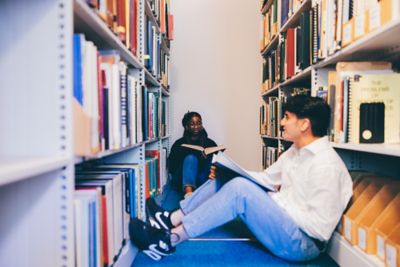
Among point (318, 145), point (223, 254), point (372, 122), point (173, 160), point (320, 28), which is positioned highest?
point (320, 28)

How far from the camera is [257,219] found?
5.03ft

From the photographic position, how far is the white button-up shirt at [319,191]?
138 centimetres

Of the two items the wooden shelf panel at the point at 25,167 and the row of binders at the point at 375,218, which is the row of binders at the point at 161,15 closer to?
→ the row of binders at the point at 375,218

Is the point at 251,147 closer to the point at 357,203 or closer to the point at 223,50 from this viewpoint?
the point at 223,50

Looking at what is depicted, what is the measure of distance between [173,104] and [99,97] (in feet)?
8.93

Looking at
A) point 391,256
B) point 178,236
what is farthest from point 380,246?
point 178,236

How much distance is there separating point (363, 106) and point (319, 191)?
0.39m

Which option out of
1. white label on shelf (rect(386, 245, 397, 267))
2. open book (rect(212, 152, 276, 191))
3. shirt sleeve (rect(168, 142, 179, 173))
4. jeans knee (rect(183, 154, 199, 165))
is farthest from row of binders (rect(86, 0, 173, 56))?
shirt sleeve (rect(168, 142, 179, 173))

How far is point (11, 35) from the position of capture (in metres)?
0.75

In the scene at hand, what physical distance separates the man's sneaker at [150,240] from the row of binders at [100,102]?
37 cm

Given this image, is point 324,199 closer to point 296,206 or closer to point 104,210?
point 296,206

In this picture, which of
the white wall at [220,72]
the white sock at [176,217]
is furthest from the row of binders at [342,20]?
the white wall at [220,72]

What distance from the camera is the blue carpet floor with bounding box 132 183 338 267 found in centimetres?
151

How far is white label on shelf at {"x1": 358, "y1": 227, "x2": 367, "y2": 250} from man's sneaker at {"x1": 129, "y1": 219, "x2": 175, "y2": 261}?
761 millimetres
